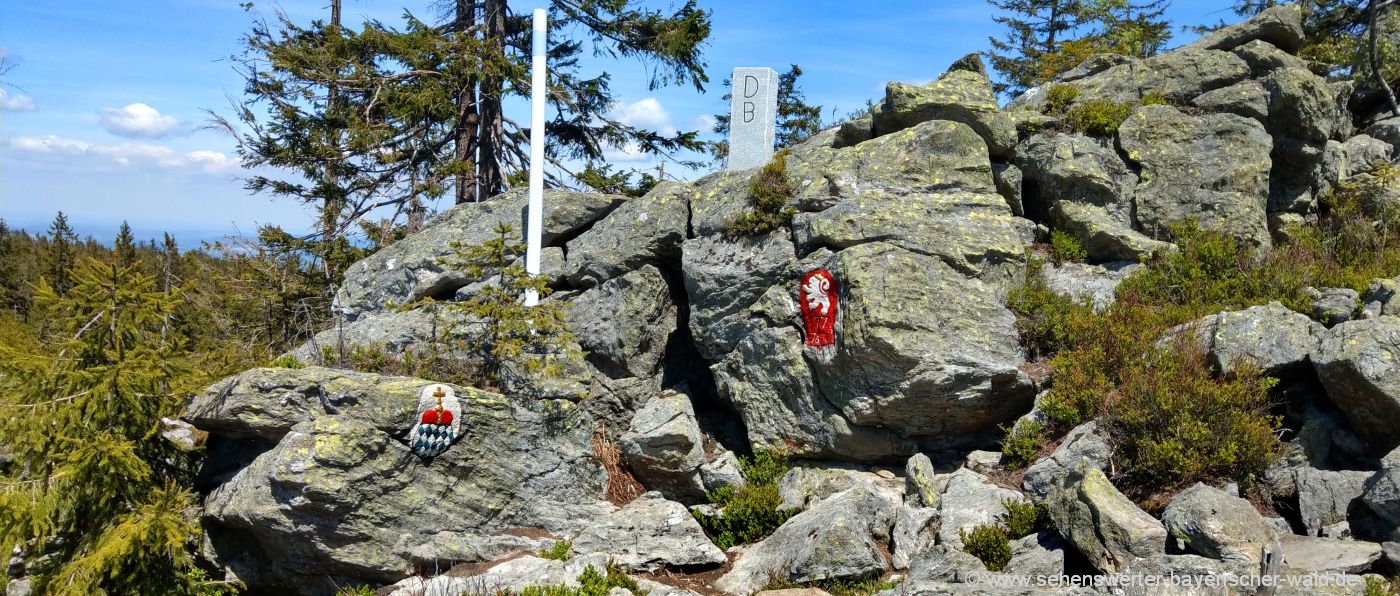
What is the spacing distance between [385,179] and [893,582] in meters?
14.7

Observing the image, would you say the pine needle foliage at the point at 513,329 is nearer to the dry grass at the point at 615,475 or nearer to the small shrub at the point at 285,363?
the dry grass at the point at 615,475

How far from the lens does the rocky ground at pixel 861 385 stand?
8.98 meters

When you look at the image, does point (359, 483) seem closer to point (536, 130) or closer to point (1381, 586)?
point (536, 130)

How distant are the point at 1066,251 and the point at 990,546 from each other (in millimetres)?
6370

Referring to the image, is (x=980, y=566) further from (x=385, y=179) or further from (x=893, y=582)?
(x=385, y=179)

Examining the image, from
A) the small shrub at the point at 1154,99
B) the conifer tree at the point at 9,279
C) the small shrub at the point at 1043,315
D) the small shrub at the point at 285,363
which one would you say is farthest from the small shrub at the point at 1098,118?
the conifer tree at the point at 9,279

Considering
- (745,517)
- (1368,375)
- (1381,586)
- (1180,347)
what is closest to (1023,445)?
(1180,347)

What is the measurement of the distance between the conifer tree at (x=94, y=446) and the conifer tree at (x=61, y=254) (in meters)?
40.9

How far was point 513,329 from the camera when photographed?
1193cm

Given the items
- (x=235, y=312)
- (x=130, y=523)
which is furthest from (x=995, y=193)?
(x=235, y=312)

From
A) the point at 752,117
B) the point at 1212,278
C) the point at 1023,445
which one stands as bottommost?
the point at 1023,445

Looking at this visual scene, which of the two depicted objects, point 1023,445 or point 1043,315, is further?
A: point 1043,315

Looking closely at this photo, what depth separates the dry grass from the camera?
1215 cm

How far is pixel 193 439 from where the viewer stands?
1245 cm
